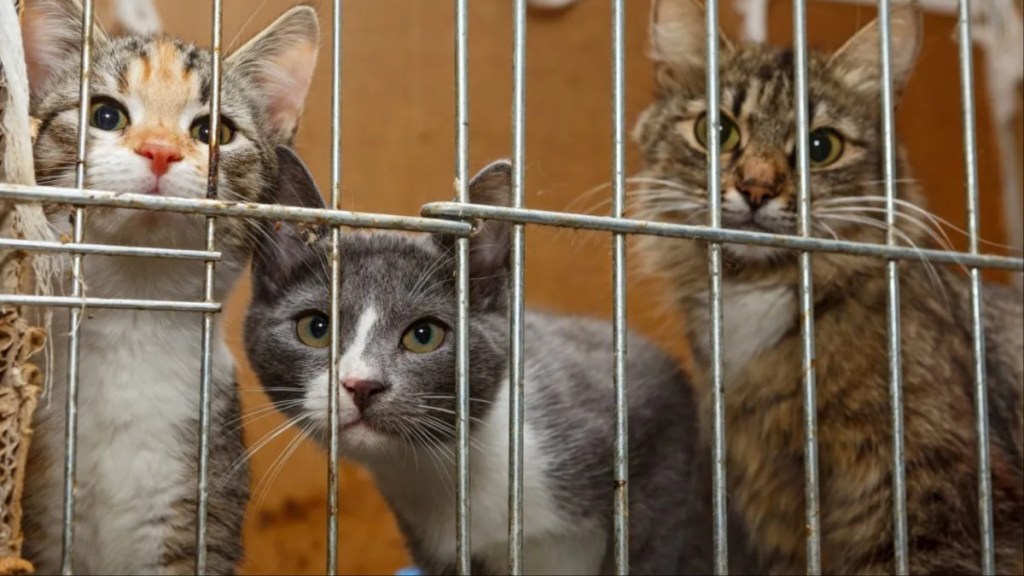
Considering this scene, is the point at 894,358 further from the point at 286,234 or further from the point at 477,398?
the point at 286,234

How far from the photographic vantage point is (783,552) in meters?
1.59

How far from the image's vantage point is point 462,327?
1038 mm

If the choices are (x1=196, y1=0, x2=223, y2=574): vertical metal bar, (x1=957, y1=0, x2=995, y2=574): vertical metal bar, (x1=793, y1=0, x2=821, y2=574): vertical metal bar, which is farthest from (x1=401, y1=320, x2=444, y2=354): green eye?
(x1=957, y1=0, x2=995, y2=574): vertical metal bar

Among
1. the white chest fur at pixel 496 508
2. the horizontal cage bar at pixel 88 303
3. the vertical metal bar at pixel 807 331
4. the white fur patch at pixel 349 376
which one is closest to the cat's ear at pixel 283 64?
the white fur patch at pixel 349 376

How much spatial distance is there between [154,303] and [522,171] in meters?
0.39

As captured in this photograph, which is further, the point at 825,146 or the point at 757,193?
the point at 825,146

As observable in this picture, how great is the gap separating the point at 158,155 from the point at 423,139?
0.41 m

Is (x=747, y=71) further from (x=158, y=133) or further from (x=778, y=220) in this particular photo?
(x=158, y=133)

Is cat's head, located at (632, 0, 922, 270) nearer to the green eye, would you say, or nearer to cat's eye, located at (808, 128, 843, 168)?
cat's eye, located at (808, 128, 843, 168)

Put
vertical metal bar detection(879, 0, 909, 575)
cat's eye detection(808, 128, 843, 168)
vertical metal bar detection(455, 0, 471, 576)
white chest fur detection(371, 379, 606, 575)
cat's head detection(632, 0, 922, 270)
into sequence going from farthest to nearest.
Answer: cat's eye detection(808, 128, 843, 168) → cat's head detection(632, 0, 922, 270) → white chest fur detection(371, 379, 606, 575) → vertical metal bar detection(879, 0, 909, 575) → vertical metal bar detection(455, 0, 471, 576)

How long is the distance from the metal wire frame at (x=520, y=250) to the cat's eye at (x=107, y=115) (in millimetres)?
166

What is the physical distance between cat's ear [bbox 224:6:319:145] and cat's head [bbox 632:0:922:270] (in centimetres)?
58

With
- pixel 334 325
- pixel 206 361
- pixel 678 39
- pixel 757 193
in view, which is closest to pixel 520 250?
pixel 334 325

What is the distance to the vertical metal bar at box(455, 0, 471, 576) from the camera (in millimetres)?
1034
